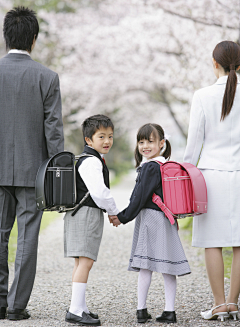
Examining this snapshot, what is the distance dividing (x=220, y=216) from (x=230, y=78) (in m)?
0.93

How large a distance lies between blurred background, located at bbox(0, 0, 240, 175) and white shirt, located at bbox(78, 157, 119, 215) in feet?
18.4

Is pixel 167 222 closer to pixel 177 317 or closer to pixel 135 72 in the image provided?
pixel 177 317

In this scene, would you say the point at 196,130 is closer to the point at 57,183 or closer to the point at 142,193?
the point at 142,193

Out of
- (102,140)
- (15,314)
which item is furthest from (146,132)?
(15,314)

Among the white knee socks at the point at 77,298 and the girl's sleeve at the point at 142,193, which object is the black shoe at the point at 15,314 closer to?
the white knee socks at the point at 77,298

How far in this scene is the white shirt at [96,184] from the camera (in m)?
2.72

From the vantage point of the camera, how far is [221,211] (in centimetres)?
286

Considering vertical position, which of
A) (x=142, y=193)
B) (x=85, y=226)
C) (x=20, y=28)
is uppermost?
(x=20, y=28)

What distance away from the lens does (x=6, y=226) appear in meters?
2.96

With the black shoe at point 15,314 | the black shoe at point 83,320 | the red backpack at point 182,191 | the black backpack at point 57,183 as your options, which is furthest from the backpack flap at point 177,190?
the black shoe at point 15,314

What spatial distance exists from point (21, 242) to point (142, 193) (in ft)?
2.92

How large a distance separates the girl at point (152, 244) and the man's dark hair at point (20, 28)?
1.19m

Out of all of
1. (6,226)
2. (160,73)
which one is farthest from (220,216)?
(160,73)

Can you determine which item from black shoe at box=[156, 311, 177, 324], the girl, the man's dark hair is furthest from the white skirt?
the man's dark hair
